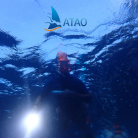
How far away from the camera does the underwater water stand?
5430mm

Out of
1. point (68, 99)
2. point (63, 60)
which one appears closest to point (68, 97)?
point (68, 99)

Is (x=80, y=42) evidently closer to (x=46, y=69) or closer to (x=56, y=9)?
(x=56, y=9)

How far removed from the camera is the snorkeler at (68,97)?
4.99 m

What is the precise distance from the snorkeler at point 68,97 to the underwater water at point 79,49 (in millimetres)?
1667

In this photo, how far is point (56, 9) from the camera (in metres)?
5.33

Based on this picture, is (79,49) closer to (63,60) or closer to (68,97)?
(63,60)

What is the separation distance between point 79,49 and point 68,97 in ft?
9.64

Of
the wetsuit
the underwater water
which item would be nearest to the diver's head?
the underwater water

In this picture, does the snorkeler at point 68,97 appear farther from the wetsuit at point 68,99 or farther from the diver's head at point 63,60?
the diver's head at point 63,60

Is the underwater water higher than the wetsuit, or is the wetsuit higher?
the underwater water

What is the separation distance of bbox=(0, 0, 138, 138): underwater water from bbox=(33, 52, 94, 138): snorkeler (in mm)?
1667

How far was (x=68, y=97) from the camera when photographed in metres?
4.98

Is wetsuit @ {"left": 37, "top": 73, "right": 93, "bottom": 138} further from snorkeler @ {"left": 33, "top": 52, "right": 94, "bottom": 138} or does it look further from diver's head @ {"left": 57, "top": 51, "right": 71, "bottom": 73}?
diver's head @ {"left": 57, "top": 51, "right": 71, "bottom": 73}

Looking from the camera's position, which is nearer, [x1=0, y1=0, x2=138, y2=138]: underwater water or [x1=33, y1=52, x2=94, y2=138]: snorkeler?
[x1=33, y1=52, x2=94, y2=138]: snorkeler
